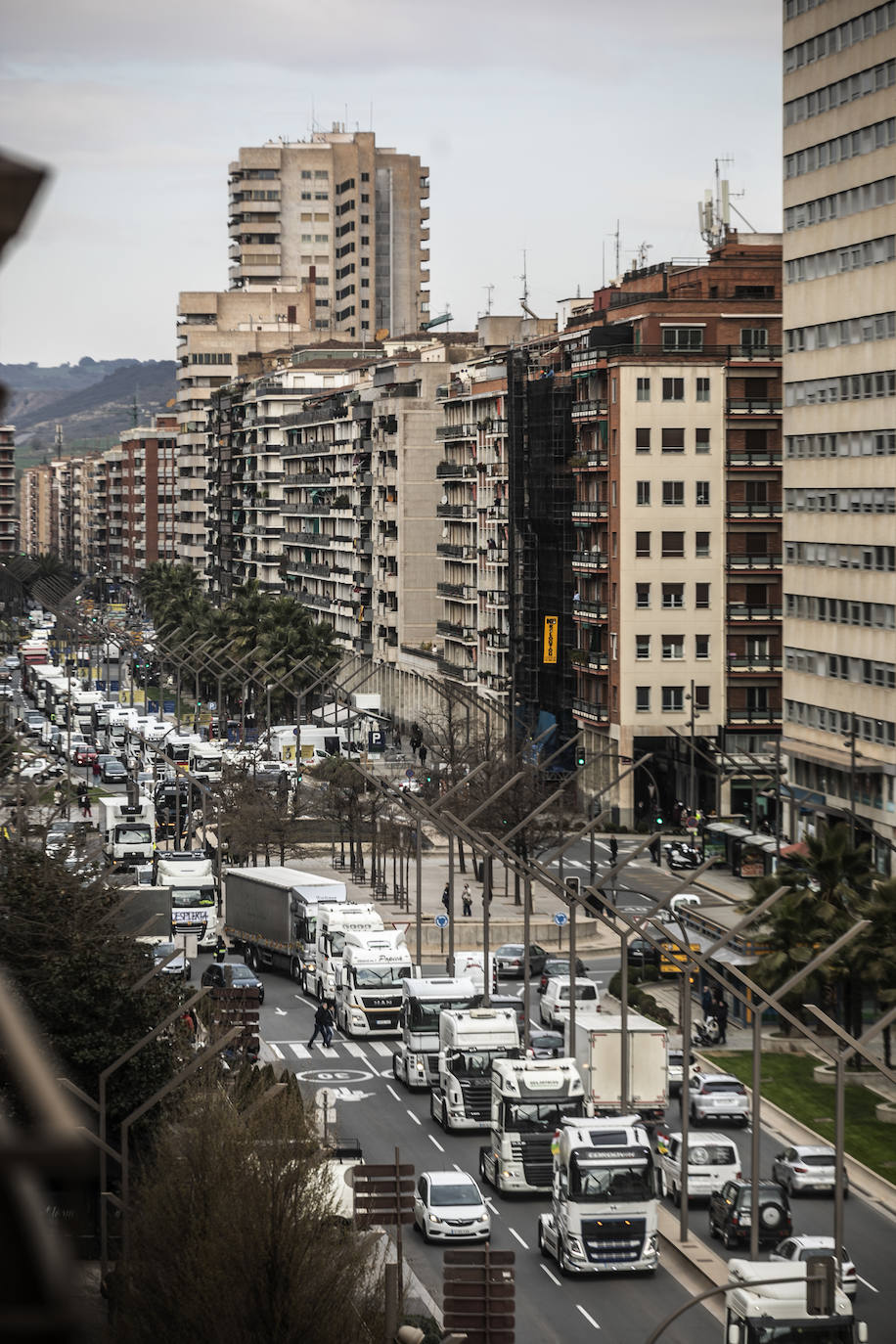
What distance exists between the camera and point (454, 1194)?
4138 centimetres

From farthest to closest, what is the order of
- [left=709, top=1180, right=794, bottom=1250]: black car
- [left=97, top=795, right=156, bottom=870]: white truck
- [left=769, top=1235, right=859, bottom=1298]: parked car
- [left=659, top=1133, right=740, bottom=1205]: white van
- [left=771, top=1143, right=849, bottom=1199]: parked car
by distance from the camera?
1. [left=97, top=795, right=156, bottom=870]: white truck
2. [left=771, top=1143, right=849, bottom=1199]: parked car
3. [left=659, top=1133, right=740, bottom=1205]: white van
4. [left=709, top=1180, right=794, bottom=1250]: black car
5. [left=769, top=1235, right=859, bottom=1298]: parked car

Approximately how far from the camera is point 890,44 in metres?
76.7

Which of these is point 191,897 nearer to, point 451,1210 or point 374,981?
point 374,981

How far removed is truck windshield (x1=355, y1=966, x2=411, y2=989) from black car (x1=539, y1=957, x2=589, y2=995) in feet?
19.6

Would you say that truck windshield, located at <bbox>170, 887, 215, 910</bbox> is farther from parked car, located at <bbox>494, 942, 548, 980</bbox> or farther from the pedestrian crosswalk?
the pedestrian crosswalk

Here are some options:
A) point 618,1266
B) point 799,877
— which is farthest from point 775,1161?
point 799,877

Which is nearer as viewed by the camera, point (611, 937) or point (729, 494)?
point (611, 937)

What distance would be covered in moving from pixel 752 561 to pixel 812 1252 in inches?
3077

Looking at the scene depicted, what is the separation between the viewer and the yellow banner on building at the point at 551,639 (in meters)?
122

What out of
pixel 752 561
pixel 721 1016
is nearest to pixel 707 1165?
pixel 721 1016

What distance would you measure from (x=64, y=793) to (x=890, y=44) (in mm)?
54252

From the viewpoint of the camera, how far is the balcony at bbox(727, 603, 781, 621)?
367ft

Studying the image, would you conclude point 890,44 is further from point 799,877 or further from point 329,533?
point 329,533

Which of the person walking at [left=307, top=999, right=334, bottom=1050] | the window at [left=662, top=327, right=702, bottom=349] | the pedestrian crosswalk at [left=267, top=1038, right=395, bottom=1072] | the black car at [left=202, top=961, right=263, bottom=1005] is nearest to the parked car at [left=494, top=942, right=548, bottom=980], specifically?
the black car at [left=202, top=961, right=263, bottom=1005]
